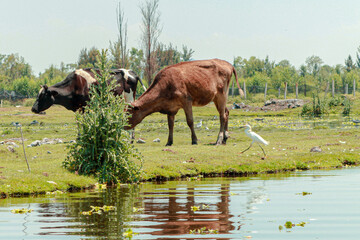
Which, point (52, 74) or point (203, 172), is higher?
point (52, 74)

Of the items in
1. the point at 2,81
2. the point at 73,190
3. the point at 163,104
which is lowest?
the point at 73,190

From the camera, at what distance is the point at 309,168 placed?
1842cm

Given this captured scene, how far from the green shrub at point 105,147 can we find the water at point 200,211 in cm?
73

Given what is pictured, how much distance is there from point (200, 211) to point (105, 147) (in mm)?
5487

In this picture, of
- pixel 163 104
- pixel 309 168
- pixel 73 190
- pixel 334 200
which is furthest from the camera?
pixel 163 104

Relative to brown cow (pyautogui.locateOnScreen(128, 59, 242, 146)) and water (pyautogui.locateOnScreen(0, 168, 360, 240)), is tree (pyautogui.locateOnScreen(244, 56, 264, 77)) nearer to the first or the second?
brown cow (pyautogui.locateOnScreen(128, 59, 242, 146))

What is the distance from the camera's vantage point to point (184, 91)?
70.1 feet

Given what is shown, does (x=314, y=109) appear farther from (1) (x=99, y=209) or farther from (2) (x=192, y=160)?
(1) (x=99, y=209)

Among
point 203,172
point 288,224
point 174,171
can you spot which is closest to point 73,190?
point 174,171

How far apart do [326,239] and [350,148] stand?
14.9m

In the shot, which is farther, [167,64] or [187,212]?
[167,64]

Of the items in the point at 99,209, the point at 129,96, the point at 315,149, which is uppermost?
the point at 129,96

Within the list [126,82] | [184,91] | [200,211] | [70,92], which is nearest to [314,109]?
[126,82]

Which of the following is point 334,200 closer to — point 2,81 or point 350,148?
point 350,148
